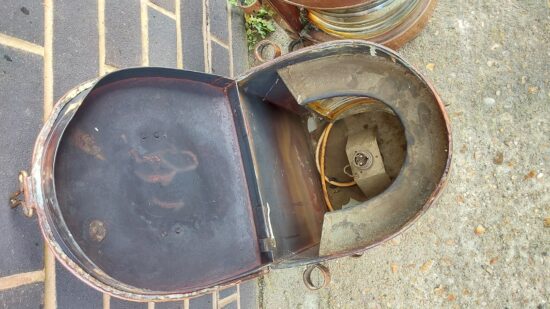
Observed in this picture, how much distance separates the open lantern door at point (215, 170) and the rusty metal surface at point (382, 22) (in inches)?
11.3

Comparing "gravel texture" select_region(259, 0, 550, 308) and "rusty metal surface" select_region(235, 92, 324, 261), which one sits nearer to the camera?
"rusty metal surface" select_region(235, 92, 324, 261)

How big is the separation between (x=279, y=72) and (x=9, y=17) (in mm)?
636

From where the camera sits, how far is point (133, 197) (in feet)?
3.60

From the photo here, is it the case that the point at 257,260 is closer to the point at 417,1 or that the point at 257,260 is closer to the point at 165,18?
the point at 165,18

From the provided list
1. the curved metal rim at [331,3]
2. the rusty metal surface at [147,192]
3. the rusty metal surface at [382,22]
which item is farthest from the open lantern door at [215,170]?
the rusty metal surface at [382,22]

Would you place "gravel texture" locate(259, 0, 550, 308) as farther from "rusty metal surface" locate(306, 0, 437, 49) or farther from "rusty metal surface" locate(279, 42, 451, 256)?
"rusty metal surface" locate(279, 42, 451, 256)

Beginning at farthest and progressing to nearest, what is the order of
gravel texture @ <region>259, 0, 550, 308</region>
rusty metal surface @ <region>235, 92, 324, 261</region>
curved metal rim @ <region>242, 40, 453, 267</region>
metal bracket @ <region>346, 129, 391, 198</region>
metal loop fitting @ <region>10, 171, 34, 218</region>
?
1. gravel texture @ <region>259, 0, 550, 308</region>
2. metal bracket @ <region>346, 129, 391, 198</region>
3. rusty metal surface @ <region>235, 92, 324, 261</region>
4. curved metal rim @ <region>242, 40, 453, 267</region>
5. metal loop fitting @ <region>10, 171, 34, 218</region>

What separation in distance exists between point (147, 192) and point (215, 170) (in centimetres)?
19

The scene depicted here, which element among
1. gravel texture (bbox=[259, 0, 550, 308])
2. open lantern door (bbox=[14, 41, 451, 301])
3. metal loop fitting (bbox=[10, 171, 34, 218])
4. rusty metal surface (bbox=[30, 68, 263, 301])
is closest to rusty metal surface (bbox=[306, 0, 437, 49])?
gravel texture (bbox=[259, 0, 550, 308])

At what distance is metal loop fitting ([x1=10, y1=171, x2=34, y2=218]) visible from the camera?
95 cm

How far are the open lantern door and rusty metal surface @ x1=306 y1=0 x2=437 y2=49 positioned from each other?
0.29 metres

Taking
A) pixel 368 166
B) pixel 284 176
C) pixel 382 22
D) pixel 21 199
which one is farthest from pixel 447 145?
pixel 21 199

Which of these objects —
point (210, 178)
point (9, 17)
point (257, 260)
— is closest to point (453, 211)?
point (257, 260)

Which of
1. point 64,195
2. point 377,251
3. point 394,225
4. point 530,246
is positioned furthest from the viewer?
point 377,251
